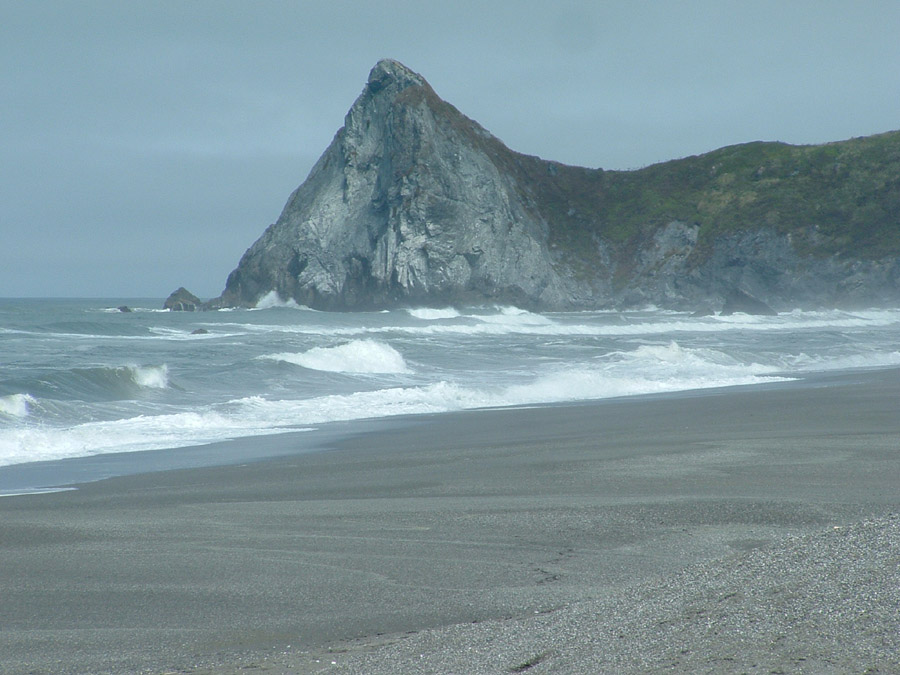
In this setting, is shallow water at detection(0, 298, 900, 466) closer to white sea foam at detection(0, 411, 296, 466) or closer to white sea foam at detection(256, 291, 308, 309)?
white sea foam at detection(0, 411, 296, 466)

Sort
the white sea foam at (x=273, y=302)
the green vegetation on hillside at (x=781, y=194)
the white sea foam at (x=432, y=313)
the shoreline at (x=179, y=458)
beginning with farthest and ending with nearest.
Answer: the white sea foam at (x=273, y=302)
the green vegetation on hillside at (x=781, y=194)
the white sea foam at (x=432, y=313)
the shoreline at (x=179, y=458)

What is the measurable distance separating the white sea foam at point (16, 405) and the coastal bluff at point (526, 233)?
51.7 metres

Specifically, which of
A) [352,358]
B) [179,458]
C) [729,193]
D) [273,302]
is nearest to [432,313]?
[273,302]

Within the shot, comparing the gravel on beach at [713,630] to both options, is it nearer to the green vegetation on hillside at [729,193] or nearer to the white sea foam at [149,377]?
the white sea foam at [149,377]

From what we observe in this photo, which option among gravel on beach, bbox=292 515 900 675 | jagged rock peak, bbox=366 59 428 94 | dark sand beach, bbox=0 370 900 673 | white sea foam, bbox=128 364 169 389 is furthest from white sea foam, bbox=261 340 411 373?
jagged rock peak, bbox=366 59 428 94

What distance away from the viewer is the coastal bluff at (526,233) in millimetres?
64750

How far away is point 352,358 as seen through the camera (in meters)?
21.7

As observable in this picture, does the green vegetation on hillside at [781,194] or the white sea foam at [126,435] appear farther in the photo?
the green vegetation on hillside at [781,194]

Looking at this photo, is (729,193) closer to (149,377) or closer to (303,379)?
(303,379)

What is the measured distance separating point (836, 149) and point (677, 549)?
79462 mm

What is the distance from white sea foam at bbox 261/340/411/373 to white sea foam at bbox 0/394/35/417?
26.2 ft

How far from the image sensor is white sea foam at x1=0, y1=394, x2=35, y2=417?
1216 centimetres

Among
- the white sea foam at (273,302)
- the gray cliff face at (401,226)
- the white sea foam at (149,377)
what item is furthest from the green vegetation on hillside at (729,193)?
the white sea foam at (149,377)

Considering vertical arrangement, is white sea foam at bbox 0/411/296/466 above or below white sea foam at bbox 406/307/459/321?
below
